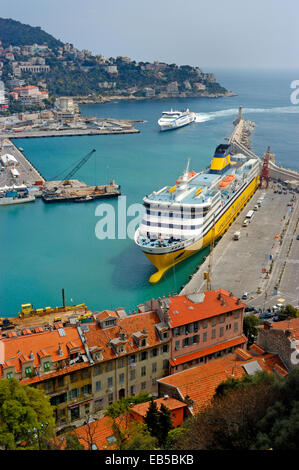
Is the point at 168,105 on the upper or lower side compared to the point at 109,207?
upper

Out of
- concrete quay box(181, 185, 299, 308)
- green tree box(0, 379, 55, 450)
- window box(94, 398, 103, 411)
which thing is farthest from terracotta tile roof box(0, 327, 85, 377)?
concrete quay box(181, 185, 299, 308)

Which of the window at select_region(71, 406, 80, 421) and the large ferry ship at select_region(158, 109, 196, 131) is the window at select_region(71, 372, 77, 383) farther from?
the large ferry ship at select_region(158, 109, 196, 131)

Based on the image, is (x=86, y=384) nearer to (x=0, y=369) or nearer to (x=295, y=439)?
(x=0, y=369)

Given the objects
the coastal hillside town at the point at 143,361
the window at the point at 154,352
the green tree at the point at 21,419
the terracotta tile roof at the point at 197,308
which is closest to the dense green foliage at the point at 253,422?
the coastal hillside town at the point at 143,361

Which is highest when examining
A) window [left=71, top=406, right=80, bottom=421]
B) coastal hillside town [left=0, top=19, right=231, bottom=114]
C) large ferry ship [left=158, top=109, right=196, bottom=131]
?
coastal hillside town [left=0, top=19, right=231, bottom=114]

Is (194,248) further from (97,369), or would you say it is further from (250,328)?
(97,369)
